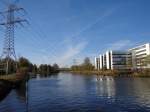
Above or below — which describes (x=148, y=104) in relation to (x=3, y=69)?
below

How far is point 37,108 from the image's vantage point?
118ft

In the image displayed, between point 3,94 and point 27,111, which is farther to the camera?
point 3,94

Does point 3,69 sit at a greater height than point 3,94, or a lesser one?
greater

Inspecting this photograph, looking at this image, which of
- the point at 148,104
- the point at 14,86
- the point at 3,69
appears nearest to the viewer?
the point at 148,104

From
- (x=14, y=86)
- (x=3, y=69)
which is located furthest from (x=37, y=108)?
(x=3, y=69)

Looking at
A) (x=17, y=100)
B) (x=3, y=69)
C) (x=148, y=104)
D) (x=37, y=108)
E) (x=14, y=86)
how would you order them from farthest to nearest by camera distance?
(x=3, y=69) → (x=14, y=86) → (x=17, y=100) → (x=148, y=104) → (x=37, y=108)

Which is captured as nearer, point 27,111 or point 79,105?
point 27,111

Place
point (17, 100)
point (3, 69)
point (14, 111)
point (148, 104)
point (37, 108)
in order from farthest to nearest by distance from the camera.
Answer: point (3, 69) < point (17, 100) < point (148, 104) < point (37, 108) < point (14, 111)

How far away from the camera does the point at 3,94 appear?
46969mm

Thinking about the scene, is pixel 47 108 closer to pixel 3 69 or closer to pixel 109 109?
pixel 109 109

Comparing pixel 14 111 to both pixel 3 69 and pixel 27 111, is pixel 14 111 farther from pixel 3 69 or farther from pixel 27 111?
pixel 3 69

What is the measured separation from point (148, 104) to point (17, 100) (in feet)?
66.9

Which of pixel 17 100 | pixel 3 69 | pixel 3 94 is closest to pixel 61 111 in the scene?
pixel 17 100

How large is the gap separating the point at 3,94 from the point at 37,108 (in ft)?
43.2
